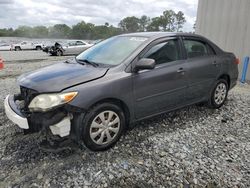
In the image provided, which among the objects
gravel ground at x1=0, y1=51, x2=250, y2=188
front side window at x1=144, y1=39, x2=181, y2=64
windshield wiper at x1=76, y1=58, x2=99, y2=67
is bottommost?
gravel ground at x1=0, y1=51, x2=250, y2=188

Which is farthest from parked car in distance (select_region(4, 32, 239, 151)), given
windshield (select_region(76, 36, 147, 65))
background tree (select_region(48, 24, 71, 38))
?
background tree (select_region(48, 24, 71, 38))

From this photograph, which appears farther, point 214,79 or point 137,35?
point 214,79

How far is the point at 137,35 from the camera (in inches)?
160

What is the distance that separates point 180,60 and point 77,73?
1.81 meters

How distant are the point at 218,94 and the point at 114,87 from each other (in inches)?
105

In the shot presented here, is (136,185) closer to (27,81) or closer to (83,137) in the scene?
(83,137)

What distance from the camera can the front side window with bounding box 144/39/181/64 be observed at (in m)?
3.69

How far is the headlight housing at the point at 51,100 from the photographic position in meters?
2.78

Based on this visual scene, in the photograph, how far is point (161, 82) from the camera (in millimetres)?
3680

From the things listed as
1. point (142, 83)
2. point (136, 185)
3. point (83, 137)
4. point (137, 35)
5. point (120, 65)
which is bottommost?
point (136, 185)

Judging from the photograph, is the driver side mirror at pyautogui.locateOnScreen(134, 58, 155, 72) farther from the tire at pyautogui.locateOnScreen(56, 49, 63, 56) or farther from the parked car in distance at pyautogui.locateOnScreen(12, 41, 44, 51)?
the parked car in distance at pyautogui.locateOnScreen(12, 41, 44, 51)

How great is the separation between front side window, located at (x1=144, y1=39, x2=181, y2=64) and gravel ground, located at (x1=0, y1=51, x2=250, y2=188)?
112cm

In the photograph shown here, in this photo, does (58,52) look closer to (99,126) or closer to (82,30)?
(99,126)

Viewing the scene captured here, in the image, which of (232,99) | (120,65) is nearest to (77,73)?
(120,65)
